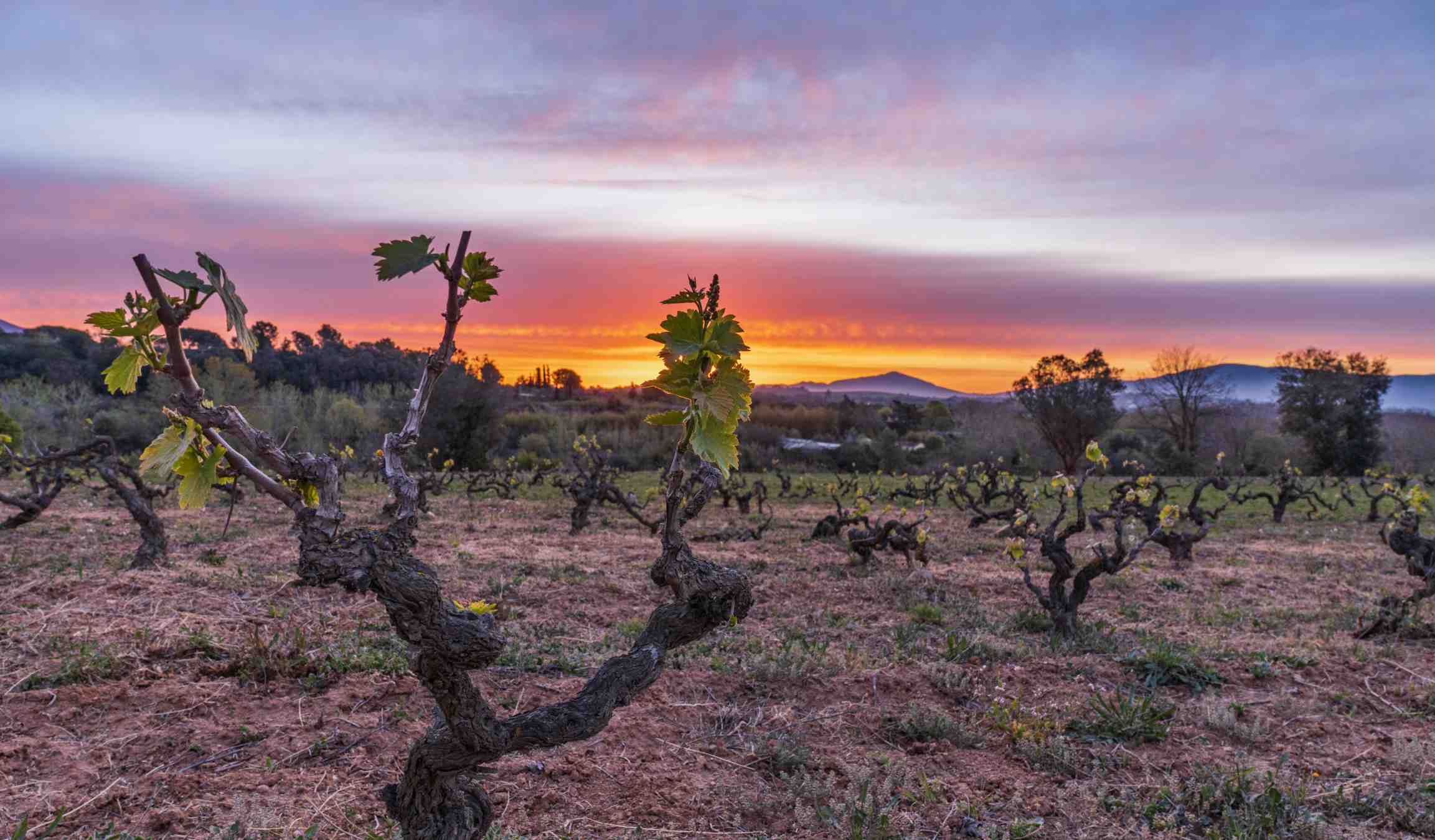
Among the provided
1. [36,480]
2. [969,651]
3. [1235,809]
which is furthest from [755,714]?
[36,480]

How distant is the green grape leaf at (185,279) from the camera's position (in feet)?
5.13

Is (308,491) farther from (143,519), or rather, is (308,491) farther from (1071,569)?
(143,519)

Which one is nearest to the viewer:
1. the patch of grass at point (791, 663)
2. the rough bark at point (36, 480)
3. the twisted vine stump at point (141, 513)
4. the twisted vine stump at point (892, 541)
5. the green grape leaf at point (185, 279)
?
the green grape leaf at point (185, 279)

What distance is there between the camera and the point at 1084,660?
6367mm

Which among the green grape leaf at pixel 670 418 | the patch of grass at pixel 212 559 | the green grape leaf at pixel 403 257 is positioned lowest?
the patch of grass at pixel 212 559

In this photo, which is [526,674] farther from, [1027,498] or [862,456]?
[862,456]

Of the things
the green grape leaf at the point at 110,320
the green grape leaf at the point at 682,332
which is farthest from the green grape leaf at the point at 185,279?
the green grape leaf at the point at 682,332

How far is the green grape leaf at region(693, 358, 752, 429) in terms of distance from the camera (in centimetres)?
183

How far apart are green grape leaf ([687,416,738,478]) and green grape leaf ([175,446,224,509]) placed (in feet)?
3.86

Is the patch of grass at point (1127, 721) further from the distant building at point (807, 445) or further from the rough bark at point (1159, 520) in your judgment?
the distant building at point (807, 445)

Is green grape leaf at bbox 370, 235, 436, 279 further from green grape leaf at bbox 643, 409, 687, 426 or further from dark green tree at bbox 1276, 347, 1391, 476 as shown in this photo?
dark green tree at bbox 1276, 347, 1391, 476

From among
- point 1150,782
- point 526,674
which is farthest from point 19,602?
point 1150,782

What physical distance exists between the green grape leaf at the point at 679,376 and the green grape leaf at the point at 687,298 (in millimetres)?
132

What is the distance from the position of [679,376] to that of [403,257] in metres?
0.68
